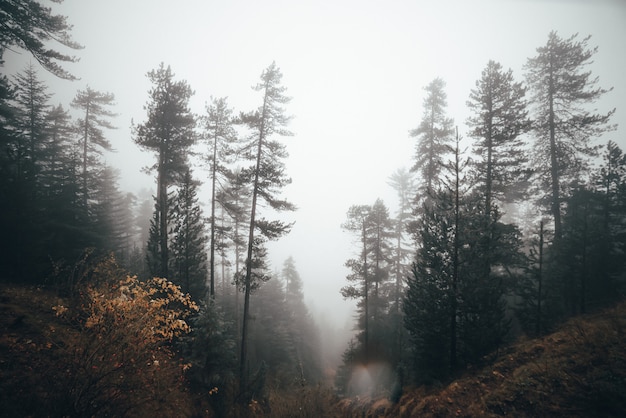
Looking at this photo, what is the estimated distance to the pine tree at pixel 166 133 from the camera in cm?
1659

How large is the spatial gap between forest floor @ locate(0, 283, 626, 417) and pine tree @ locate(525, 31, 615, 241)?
38.9 ft

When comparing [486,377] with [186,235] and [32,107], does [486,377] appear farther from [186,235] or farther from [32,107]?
[32,107]

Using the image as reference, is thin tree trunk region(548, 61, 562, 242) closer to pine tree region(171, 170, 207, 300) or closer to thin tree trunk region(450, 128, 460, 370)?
thin tree trunk region(450, 128, 460, 370)

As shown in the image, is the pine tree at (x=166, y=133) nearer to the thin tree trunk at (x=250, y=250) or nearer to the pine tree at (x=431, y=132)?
the thin tree trunk at (x=250, y=250)

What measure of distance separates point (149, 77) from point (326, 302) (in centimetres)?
13437

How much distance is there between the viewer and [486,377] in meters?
8.73

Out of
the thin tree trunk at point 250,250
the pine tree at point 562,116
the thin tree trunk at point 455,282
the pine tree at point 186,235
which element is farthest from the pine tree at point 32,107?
the pine tree at point 562,116

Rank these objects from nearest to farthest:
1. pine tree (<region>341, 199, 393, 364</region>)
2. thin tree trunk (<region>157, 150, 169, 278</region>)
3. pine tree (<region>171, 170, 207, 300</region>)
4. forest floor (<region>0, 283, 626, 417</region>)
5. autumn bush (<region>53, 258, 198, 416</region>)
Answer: autumn bush (<region>53, 258, 198, 416</region>)
forest floor (<region>0, 283, 626, 417</region>)
thin tree trunk (<region>157, 150, 169, 278</region>)
pine tree (<region>171, 170, 207, 300</region>)
pine tree (<region>341, 199, 393, 364</region>)

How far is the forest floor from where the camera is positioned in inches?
226

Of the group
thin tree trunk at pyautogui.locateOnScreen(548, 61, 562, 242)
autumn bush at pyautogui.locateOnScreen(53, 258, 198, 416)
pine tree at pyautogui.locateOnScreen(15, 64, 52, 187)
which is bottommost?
autumn bush at pyautogui.locateOnScreen(53, 258, 198, 416)

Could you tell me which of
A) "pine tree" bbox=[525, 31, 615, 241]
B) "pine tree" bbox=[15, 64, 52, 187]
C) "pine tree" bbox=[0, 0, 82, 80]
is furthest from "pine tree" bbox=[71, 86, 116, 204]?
"pine tree" bbox=[525, 31, 615, 241]

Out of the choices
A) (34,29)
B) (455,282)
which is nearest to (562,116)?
(455,282)

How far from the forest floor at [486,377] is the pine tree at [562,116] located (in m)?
11.8

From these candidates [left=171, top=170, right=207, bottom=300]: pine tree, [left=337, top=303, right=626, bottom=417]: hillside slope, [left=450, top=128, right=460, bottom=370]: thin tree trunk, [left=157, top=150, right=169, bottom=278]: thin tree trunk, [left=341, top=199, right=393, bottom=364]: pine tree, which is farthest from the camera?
[left=341, top=199, right=393, bottom=364]: pine tree
